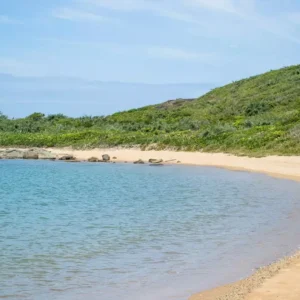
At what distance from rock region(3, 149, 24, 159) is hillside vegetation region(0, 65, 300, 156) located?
12.8 ft

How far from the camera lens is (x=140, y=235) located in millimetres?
16109

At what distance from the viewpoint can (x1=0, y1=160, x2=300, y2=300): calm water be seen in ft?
37.6

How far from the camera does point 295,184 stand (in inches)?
1052

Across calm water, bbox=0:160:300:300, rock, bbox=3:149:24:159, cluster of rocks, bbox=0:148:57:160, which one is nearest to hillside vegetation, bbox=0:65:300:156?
cluster of rocks, bbox=0:148:57:160

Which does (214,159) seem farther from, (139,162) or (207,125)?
(207,125)

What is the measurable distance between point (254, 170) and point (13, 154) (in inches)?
830

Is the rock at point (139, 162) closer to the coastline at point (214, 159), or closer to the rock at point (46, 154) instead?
the coastline at point (214, 159)

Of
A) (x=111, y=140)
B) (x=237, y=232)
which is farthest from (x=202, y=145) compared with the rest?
(x=237, y=232)

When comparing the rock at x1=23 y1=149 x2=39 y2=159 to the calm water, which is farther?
the rock at x1=23 y1=149 x2=39 y2=159

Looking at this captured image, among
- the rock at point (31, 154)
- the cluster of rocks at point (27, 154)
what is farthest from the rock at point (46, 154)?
the rock at point (31, 154)

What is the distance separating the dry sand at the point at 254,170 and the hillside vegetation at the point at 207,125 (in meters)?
1.24

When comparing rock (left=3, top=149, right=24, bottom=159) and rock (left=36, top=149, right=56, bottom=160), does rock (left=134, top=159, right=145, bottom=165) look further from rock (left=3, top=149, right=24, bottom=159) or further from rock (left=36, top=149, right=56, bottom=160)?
rock (left=3, top=149, right=24, bottom=159)

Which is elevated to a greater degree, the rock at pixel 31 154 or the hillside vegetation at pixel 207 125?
the hillside vegetation at pixel 207 125

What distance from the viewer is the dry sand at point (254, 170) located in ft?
A: 32.2
